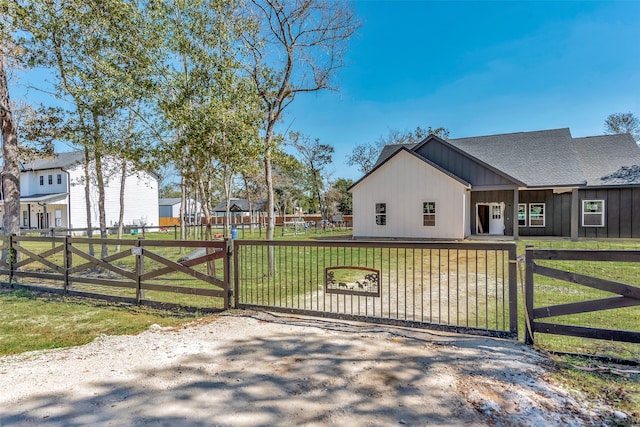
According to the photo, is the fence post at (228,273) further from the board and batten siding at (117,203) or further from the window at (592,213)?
the board and batten siding at (117,203)

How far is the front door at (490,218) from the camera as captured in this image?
19016 mm

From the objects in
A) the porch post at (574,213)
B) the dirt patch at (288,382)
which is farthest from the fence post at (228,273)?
the porch post at (574,213)

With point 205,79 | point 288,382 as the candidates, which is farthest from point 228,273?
point 205,79

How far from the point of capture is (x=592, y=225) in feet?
54.6

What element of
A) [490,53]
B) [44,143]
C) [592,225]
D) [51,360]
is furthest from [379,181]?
[51,360]

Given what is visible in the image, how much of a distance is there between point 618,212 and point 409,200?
9564 mm

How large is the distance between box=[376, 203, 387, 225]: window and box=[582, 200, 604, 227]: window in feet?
31.3

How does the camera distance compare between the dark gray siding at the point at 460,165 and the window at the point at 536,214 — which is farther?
the window at the point at 536,214

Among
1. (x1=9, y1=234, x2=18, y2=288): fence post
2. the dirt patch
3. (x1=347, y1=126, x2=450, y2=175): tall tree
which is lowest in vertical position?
the dirt patch

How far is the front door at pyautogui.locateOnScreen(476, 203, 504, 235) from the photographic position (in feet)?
62.4

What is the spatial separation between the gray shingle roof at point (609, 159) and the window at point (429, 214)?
7.40 m

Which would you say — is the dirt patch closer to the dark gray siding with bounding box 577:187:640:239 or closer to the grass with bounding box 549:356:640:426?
the grass with bounding box 549:356:640:426

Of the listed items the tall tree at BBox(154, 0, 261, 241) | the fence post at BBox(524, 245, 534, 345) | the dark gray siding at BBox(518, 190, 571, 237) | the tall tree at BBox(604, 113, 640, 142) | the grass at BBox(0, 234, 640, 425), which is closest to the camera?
the grass at BBox(0, 234, 640, 425)

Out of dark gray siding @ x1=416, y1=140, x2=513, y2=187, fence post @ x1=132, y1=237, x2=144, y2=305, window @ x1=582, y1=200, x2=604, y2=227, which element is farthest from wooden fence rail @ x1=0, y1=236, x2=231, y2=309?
window @ x1=582, y1=200, x2=604, y2=227
